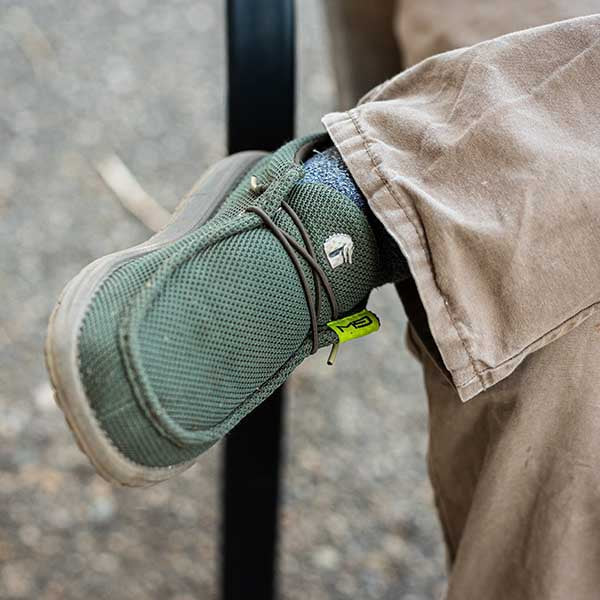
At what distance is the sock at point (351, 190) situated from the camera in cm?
59

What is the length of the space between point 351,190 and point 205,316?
13 centimetres

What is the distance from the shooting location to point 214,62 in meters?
1.99

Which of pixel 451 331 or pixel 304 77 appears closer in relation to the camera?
pixel 451 331

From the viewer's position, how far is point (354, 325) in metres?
0.60

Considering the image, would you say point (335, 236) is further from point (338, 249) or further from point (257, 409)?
point (257, 409)

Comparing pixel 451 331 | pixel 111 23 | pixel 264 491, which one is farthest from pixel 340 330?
pixel 111 23

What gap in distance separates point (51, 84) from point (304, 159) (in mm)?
1394

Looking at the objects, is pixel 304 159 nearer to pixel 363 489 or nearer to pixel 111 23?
pixel 363 489

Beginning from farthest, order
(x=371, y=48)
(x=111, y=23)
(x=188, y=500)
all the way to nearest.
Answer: (x=111, y=23)
(x=188, y=500)
(x=371, y=48)

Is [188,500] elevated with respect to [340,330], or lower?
lower

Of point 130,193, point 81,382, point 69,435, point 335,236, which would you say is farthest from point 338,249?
point 130,193

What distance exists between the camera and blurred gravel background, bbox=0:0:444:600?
1155mm

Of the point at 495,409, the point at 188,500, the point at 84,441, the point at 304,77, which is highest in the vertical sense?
the point at 84,441

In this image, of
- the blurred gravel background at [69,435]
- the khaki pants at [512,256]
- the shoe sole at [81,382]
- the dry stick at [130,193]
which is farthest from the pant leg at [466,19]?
the dry stick at [130,193]
